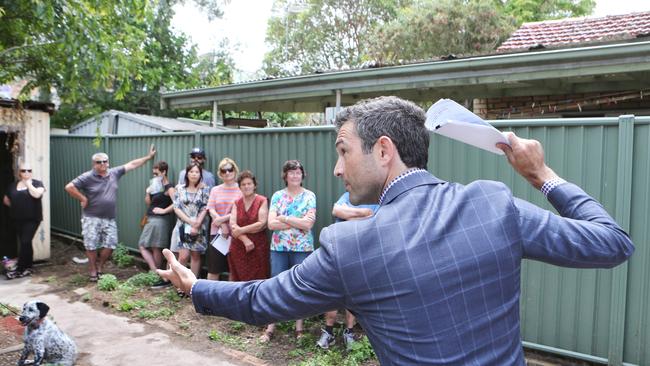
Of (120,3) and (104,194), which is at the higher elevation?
(120,3)

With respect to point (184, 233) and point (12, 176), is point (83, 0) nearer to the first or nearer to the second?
point (184, 233)

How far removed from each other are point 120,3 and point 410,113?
6374mm

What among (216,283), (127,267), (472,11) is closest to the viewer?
(216,283)

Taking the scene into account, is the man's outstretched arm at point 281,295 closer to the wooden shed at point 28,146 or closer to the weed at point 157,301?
the weed at point 157,301

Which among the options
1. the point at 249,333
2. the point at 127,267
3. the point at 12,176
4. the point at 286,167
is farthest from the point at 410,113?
the point at 12,176

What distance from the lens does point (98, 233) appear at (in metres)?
8.59

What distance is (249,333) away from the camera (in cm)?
607

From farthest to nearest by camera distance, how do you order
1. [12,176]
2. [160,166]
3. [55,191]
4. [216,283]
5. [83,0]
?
[55,191]
[12,176]
[160,166]
[83,0]
[216,283]

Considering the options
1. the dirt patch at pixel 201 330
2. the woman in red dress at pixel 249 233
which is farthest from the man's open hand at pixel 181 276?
the woman in red dress at pixel 249 233

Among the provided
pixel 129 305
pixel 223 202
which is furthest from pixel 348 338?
pixel 129 305

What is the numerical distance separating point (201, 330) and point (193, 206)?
1.87 metres

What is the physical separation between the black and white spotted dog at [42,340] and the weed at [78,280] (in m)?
3.49

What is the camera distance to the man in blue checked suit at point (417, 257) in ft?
4.54

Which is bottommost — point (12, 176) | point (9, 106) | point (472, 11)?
point (12, 176)
